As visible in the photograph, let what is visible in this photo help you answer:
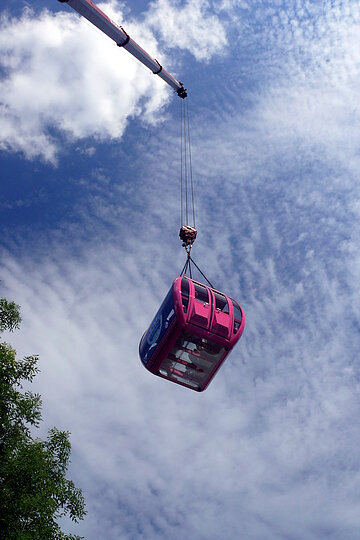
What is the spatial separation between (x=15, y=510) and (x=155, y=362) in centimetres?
669

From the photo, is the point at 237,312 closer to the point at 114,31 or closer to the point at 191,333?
the point at 191,333

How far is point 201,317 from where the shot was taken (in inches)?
695

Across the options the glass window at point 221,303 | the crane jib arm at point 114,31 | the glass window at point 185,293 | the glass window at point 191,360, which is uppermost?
the crane jib arm at point 114,31

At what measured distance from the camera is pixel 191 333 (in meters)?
17.6

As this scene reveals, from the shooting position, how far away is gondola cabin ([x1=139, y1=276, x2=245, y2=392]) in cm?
1756

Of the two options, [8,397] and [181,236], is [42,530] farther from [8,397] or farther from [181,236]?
[181,236]

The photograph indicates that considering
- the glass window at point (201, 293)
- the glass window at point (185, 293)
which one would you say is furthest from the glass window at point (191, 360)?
the glass window at point (201, 293)

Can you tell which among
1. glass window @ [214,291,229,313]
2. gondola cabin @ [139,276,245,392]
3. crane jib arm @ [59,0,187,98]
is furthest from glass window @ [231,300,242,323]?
crane jib arm @ [59,0,187,98]

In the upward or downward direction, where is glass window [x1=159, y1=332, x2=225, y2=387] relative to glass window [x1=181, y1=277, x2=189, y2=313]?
downward

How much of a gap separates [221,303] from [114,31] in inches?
730

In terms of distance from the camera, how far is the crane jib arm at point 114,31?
84.9 ft

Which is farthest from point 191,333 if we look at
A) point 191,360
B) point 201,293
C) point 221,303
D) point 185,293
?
point 221,303

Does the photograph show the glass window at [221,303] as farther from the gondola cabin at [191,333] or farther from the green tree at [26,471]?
the green tree at [26,471]

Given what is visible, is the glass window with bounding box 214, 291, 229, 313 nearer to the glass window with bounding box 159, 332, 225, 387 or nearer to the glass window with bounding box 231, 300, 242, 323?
the glass window with bounding box 231, 300, 242, 323
